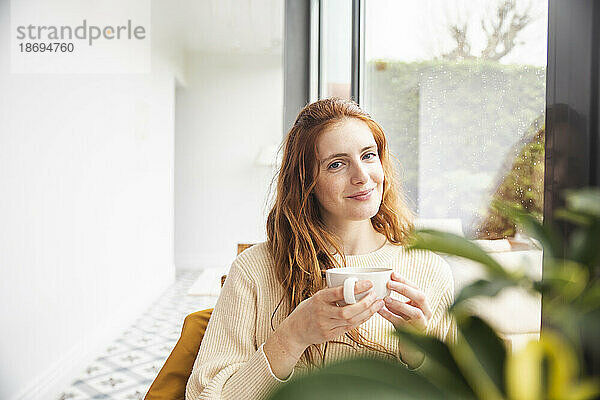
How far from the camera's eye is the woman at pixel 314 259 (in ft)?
3.16

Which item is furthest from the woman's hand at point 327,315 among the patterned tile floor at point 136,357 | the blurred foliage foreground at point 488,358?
the patterned tile floor at point 136,357

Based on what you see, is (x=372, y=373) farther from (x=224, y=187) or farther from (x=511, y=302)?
(x=224, y=187)

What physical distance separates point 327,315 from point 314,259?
0.29 m

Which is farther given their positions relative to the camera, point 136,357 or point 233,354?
point 136,357

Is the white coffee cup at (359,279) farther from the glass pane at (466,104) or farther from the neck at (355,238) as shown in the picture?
the neck at (355,238)

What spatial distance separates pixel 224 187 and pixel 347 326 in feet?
20.2

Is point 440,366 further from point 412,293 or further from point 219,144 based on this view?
point 219,144

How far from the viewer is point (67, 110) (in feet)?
9.54

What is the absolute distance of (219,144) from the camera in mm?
6824

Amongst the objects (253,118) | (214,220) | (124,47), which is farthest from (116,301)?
(253,118)

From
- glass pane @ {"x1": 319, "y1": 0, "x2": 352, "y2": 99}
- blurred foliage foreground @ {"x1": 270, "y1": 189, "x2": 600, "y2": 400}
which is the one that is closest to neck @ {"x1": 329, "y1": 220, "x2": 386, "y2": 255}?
blurred foliage foreground @ {"x1": 270, "y1": 189, "x2": 600, "y2": 400}

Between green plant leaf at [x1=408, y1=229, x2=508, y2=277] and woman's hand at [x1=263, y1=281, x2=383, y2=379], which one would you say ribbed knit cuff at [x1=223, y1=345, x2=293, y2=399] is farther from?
green plant leaf at [x1=408, y1=229, x2=508, y2=277]

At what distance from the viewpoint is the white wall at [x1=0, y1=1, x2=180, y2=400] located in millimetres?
2361

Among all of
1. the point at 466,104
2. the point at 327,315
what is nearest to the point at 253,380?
the point at 327,315
